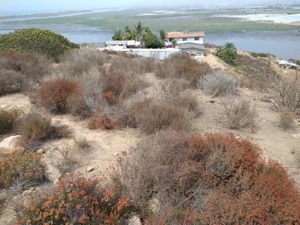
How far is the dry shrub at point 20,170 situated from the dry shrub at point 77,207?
99 cm

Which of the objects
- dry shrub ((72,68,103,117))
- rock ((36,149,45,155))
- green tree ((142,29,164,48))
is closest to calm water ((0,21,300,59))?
green tree ((142,29,164,48))

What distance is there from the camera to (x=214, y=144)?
16.8 ft

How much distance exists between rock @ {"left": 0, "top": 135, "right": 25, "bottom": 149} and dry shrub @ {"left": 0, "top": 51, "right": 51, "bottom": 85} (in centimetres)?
469

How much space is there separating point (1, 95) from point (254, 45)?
58546 mm

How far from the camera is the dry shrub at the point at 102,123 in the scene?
7.31 meters

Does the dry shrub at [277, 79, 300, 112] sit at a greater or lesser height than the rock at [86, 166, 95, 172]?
lesser

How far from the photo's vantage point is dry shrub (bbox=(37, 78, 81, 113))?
832cm

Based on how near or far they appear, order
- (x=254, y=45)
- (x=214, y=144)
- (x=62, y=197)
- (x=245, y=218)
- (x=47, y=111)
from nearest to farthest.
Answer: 1. (x=245, y=218)
2. (x=62, y=197)
3. (x=214, y=144)
4. (x=47, y=111)
5. (x=254, y=45)

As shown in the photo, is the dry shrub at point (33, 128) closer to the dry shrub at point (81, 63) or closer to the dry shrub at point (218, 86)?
the dry shrub at point (81, 63)

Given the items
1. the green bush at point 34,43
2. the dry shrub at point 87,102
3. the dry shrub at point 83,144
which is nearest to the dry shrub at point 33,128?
the dry shrub at point 83,144

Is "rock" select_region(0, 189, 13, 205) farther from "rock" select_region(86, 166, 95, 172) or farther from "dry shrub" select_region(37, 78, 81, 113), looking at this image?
"dry shrub" select_region(37, 78, 81, 113)

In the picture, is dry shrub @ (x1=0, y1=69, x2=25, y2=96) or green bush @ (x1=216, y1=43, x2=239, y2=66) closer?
dry shrub @ (x1=0, y1=69, x2=25, y2=96)

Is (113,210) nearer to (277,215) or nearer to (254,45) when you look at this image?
(277,215)

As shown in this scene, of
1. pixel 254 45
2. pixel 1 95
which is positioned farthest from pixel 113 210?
pixel 254 45
